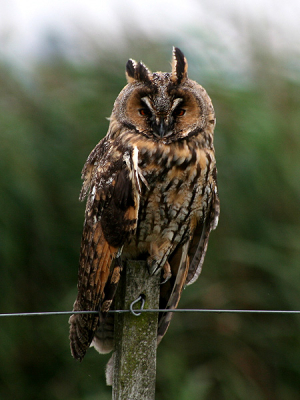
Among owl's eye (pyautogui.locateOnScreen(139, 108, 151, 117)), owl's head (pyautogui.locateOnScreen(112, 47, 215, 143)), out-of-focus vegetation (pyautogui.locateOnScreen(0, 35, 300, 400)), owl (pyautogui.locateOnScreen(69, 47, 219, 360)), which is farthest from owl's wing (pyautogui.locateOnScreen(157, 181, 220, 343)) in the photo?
out-of-focus vegetation (pyautogui.locateOnScreen(0, 35, 300, 400))

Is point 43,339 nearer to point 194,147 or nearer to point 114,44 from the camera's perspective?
point 194,147

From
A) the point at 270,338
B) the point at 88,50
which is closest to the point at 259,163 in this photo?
the point at 270,338

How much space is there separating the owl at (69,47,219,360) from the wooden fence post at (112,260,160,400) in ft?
0.59

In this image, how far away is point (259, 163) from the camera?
299 centimetres

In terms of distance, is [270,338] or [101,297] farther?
[270,338]

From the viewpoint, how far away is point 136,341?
1421mm

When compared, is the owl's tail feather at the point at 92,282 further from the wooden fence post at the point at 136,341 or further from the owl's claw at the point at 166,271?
the owl's claw at the point at 166,271

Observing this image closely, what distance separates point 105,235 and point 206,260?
132cm

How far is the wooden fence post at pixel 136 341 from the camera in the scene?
1.40 metres

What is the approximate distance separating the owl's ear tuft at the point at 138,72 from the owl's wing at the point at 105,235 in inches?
11.8

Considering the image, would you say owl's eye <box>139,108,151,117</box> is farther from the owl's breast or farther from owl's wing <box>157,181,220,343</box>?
owl's wing <box>157,181,220,343</box>

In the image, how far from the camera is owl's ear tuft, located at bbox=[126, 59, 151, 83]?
1.86m

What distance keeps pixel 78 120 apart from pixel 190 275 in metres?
1.41

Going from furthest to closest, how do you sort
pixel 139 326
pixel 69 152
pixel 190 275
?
pixel 69 152, pixel 190 275, pixel 139 326
